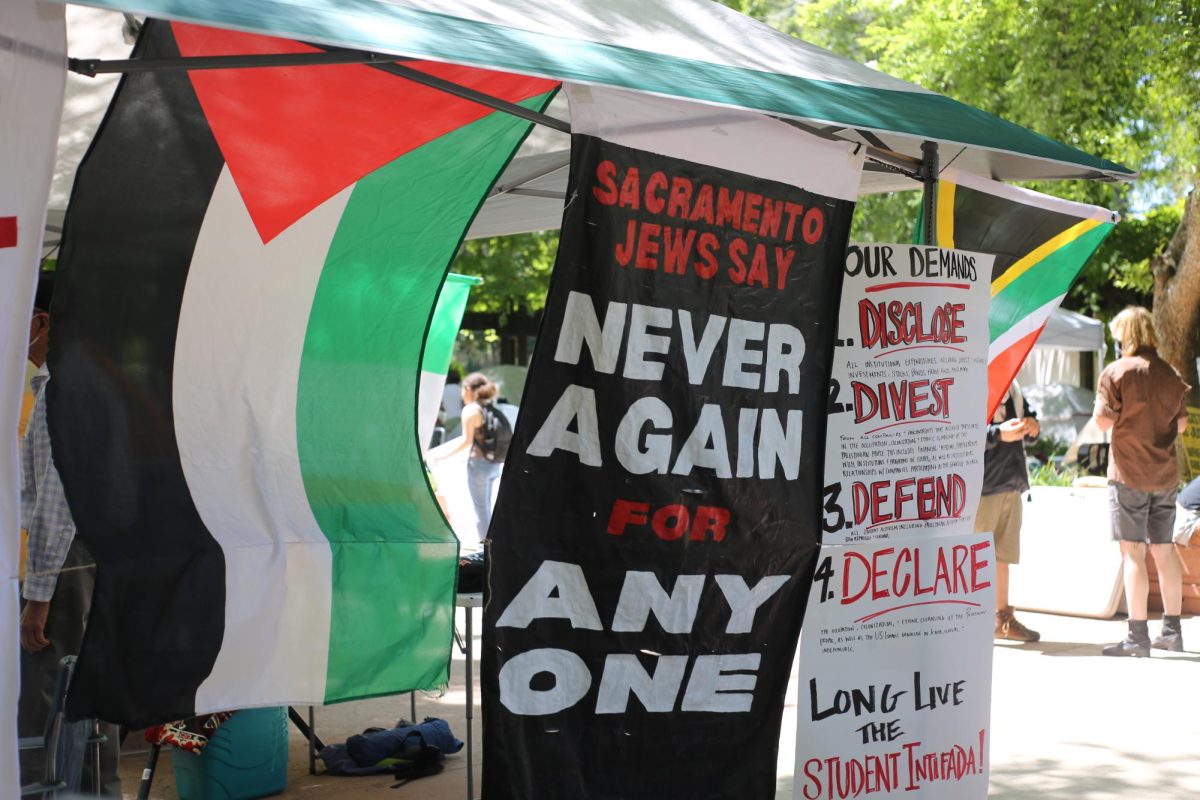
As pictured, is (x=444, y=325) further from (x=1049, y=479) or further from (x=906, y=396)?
(x=1049, y=479)

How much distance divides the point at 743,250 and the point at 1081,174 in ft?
5.82

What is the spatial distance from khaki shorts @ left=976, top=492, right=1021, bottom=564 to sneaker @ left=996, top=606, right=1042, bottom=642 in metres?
0.38

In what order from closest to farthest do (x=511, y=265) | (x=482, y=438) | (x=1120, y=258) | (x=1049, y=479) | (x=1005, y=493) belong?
(x=1005, y=493), (x=482, y=438), (x=1049, y=479), (x=511, y=265), (x=1120, y=258)

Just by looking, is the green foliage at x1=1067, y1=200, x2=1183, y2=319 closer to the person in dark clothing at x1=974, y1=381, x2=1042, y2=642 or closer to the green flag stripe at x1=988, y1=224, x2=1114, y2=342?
the person in dark clothing at x1=974, y1=381, x2=1042, y2=642

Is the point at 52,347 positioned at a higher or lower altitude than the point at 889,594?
higher

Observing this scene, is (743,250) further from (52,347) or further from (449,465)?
(449,465)

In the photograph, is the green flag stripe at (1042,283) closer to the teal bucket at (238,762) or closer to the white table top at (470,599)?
the white table top at (470,599)

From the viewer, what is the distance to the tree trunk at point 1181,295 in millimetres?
12227

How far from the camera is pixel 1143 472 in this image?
812cm

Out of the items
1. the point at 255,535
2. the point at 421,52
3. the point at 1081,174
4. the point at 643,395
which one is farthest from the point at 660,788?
the point at 1081,174

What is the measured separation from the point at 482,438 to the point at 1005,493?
488 cm

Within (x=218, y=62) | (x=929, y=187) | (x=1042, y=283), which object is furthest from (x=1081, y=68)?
(x=218, y=62)

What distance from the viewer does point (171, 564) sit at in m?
3.92

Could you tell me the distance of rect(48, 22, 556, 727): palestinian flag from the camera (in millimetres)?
3734
